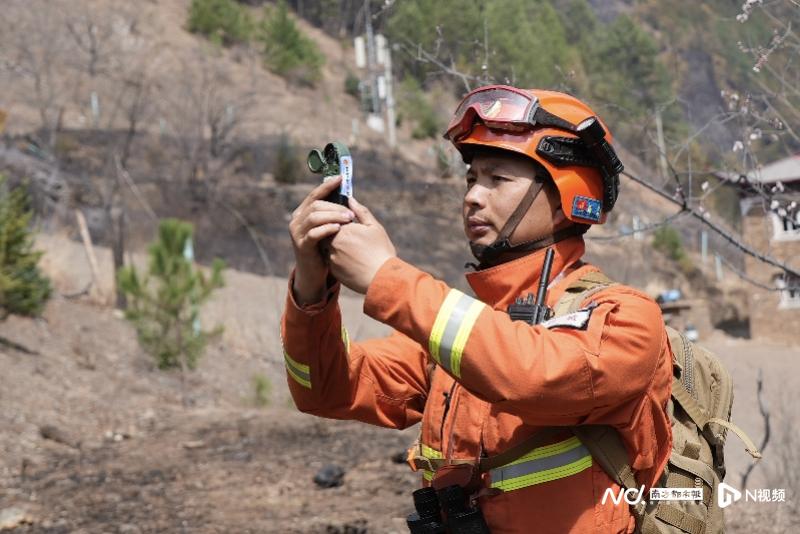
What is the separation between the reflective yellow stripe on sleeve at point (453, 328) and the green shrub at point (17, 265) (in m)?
11.5

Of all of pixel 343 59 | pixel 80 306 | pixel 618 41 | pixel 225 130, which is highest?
pixel 343 59

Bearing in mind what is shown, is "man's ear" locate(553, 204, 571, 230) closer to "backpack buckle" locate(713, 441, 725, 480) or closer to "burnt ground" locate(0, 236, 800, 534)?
"backpack buckle" locate(713, 441, 725, 480)

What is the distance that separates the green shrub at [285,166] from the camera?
106 ft


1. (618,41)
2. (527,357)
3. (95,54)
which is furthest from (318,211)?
(95,54)

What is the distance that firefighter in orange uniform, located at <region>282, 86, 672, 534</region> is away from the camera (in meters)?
1.98

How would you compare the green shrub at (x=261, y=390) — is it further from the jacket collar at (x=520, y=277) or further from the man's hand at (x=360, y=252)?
the man's hand at (x=360, y=252)

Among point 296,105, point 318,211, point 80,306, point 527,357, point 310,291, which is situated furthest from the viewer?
A: point 296,105

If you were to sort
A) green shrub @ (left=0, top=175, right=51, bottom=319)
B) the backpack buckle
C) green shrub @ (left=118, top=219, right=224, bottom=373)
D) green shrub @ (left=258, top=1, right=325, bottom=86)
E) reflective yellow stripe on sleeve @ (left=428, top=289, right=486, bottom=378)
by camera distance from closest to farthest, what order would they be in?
reflective yellow stripe on sleeve @ (left=428, top=289, right=486, bottom=378)
the backpack buckle
green shrub @ (left=118, top=219, right=224, bottom=373)
green shrub @ (left=0, top=175, right=51, bottom=319)
green shrub @ (left=258, top=1, right=325, bottom=86)

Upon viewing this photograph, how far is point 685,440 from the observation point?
2.51m

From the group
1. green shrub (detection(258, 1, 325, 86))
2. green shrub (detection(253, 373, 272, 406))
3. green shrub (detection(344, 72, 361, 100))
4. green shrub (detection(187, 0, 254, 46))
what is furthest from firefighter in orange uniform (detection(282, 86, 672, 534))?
green shrub (detection(187, 0, 254, 46))

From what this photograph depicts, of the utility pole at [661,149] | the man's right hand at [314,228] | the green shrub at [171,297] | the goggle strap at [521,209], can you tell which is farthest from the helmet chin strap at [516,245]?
the green shrub at [171,297]

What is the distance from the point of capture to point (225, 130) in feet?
95.2

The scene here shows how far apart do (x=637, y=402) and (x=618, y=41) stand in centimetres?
2740

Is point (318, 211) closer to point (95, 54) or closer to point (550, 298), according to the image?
point (550, 298)
